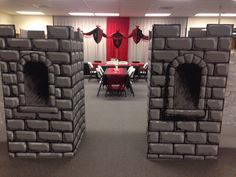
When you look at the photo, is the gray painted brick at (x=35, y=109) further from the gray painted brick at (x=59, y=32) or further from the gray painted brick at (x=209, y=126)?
the gray painted brick at (x=209, y=126)

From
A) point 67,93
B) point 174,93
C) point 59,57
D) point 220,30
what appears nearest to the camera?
point 220,30

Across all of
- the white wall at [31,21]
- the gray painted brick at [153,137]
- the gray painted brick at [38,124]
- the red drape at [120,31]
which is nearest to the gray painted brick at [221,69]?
the gray painted brick at [153,137]

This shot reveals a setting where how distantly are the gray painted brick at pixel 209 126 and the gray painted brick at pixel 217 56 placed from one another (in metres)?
0.81

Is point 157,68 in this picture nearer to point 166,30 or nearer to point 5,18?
point 166,30

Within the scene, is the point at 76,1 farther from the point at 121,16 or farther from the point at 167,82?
the point at 167,82

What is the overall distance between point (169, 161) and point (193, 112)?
2.40ft

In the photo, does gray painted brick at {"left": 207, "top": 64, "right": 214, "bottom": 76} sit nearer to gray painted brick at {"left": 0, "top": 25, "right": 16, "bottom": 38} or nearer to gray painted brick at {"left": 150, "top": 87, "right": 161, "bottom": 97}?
gray painted brick at {"left": 150, "top": 87, "right": 161, "bottom": 97}

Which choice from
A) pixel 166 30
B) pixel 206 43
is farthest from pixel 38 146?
pixel 206 43

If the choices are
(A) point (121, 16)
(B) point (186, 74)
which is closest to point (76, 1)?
(A) point (121, 16)

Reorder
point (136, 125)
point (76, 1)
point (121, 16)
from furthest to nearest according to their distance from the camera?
point (121, 16), point (76, 1), point (136, 125)

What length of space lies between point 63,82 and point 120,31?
7832mm

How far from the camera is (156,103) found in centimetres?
286

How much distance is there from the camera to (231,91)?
3500 millimetres

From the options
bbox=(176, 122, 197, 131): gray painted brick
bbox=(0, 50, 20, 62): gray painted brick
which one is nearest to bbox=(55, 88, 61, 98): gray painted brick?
bbox=(0, 50, 20, 62): gray painted brick
